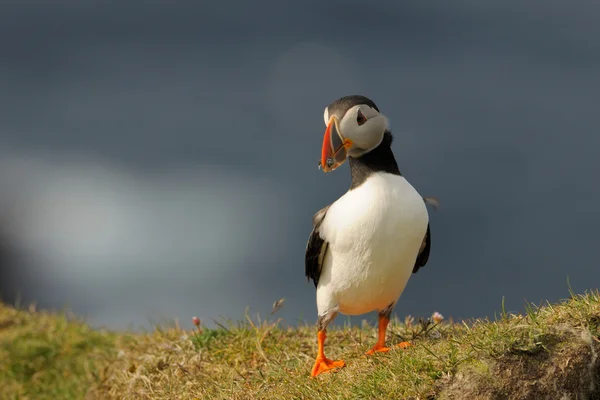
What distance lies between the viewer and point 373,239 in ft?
17.2

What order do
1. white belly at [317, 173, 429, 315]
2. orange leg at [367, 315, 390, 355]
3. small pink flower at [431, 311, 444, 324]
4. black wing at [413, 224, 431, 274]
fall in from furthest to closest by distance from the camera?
small pink flower at [431, 311, 444, 324], black wing at [413, 224, 431, 274], orange leg at [367, 315, 390, 355], white belly at [317, 173, 429, 315]

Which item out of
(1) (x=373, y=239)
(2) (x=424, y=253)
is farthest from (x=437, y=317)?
(1) (x=373, y=239)

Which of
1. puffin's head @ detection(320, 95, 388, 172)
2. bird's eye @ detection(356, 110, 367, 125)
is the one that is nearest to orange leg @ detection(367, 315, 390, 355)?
puffin's head @ detection(320, 95, 388, 172)

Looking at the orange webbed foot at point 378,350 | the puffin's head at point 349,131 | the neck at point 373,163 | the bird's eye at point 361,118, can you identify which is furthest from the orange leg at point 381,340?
the bird's eye at point 361,118

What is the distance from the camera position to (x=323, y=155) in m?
5.23

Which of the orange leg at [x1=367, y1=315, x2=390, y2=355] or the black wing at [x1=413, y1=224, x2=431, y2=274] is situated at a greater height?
the black wing at [x1=413, y1=224, x2=431, y2=274]

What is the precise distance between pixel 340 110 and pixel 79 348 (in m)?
5.37

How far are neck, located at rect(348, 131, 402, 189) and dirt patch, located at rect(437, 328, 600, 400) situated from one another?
161 centimetres

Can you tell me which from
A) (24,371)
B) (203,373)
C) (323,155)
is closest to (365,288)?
(323,155)

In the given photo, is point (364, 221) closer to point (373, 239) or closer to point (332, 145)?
point (373, 239)

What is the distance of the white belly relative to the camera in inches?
206

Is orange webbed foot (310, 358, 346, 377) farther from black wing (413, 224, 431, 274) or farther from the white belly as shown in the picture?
black wing (413, 224, 431, 274)

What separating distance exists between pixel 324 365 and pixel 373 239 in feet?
3.88

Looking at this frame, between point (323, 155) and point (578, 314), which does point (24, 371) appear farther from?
point (578, 314)
